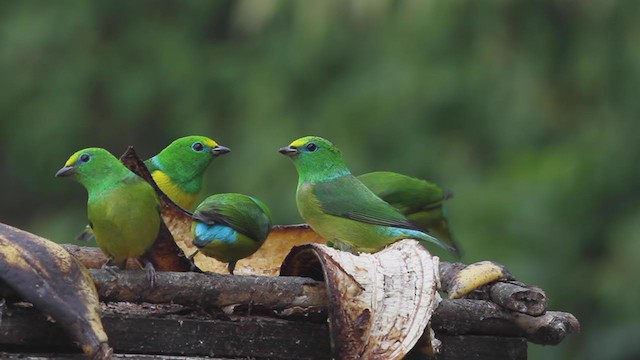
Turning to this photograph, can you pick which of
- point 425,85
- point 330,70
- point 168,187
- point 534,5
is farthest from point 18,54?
point 168,187

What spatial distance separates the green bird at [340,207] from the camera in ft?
14.0

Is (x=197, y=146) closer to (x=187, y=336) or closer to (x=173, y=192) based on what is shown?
(x=173, y=192)

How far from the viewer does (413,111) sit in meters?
10.9

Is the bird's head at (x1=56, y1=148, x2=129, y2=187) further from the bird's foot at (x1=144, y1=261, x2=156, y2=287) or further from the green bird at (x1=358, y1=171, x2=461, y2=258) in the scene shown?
the green bird at (x1=358, y1=171, x2=461, y2=258)

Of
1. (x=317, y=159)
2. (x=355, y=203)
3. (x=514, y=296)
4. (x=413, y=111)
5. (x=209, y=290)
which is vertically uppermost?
(x=209, y=290)

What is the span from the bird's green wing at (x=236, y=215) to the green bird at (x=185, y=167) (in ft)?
2.42

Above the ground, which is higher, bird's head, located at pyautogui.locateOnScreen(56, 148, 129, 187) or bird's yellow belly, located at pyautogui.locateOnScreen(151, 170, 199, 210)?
bird's head, located at pyautogui.locateOnScreen(56, 148, 129, 187)

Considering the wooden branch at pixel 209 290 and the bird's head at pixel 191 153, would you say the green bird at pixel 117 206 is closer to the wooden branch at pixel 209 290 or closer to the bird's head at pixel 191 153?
the wooden branch at pixel 209 290

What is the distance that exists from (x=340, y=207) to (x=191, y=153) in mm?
485

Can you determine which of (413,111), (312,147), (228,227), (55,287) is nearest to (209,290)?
(55,287)

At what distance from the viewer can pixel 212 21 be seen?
14.4 meters

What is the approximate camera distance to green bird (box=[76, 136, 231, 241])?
414cm

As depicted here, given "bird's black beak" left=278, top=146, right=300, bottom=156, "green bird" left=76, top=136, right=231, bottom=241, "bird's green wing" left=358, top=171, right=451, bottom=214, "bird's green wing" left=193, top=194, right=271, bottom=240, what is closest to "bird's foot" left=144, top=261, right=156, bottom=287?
"bird's green wing" left=193, top=194, right=271, bottom=240

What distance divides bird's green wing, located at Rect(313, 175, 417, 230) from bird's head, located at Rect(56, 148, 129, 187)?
40.5 inches
